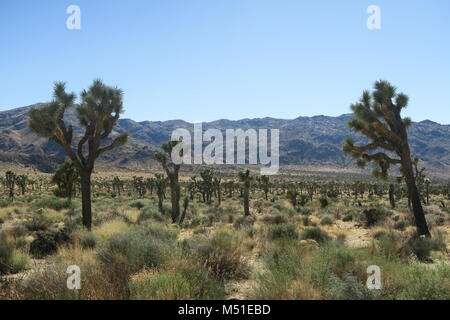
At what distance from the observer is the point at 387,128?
511 inches

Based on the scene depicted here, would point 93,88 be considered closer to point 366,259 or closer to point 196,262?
point 196,262

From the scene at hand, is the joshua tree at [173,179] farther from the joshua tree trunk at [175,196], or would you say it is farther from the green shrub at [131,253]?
the green shrub at [131,253]

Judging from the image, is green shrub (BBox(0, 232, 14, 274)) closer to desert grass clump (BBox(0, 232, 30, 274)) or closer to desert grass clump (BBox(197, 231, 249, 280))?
desert grass clump (BBox(0, 232, 30, 274))

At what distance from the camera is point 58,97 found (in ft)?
43.5

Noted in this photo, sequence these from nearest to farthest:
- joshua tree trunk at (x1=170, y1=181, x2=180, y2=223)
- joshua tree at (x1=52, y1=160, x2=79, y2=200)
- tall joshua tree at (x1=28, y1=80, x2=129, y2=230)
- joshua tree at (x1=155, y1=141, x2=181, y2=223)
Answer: tall joshua tree at (x1=28, y1=80, x2=129, y2=230) < joshua tree trunk at (x1=170, y1=181, x2=180, y2=223) < joshua tree at (x1=155, y1=141, x2=181, y2=223) < joshua tree at (x1=52, y1=160, x2=79, y2=200)

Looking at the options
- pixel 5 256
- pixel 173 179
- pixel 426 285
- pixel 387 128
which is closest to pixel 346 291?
pixel 426 285

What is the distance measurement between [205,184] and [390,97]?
109 feet

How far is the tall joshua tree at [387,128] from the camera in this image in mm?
12211

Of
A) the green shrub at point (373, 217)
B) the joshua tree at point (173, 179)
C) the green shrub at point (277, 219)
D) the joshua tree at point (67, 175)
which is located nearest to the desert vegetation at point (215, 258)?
the green shrub at point (373, 217)

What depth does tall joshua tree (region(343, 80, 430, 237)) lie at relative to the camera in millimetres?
12211

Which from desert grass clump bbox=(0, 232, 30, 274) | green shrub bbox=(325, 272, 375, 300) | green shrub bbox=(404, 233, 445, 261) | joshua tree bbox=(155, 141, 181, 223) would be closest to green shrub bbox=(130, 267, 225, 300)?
green shrub bbox=(325, 272, 375, 300)
